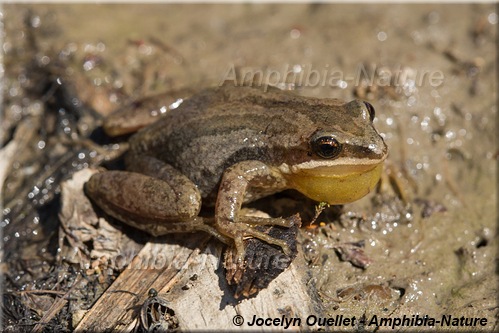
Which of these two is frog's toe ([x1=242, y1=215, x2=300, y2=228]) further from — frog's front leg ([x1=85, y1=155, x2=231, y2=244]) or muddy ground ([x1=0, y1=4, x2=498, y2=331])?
muddy ground ([x1=0, y1=4, x2=498, y2=331])

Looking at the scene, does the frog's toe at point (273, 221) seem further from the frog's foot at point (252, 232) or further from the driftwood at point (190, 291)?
the driftwood at point (190, 291)

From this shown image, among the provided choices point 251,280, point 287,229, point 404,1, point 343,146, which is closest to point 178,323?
point 251,280

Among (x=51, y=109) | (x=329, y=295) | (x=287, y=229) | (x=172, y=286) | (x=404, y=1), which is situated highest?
(x=404, y=1)

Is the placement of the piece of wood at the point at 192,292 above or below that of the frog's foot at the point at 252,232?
below

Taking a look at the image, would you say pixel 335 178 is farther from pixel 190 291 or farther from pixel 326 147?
pixel 190 291

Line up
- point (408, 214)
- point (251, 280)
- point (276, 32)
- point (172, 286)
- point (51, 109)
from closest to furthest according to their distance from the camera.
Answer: point (251, 280) < point (172, 286) < point (408, 214) < point (51, 109) < point (276, 32)

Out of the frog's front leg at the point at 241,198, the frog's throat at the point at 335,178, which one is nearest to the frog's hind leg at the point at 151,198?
the frog's front leg at the point at 241,198

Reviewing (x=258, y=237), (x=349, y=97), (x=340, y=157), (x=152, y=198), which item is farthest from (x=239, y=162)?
(x=349, y=97)

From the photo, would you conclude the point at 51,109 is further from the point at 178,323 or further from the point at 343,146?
the point at 343,146
